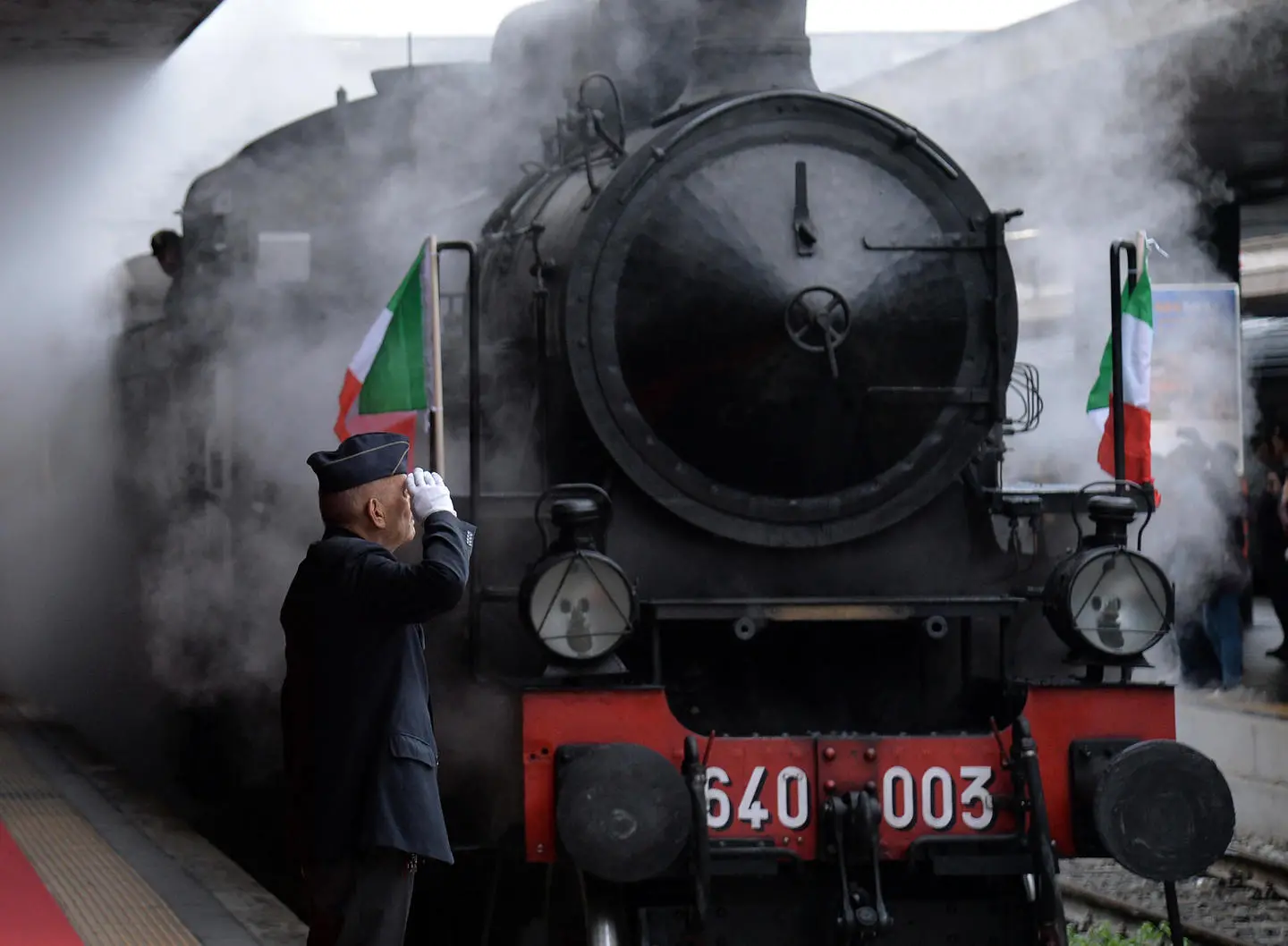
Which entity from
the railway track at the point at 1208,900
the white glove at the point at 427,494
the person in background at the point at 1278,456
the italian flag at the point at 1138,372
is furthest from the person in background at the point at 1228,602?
the white glove at the point at 427,494

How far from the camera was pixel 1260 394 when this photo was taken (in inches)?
423

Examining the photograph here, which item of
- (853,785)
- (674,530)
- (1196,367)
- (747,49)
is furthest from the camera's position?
(1196,367)

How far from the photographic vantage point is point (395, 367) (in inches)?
184

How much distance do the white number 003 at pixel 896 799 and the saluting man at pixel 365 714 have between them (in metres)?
1.07

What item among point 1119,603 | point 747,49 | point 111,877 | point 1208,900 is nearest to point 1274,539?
point 1208,900

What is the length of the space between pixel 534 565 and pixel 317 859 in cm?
120

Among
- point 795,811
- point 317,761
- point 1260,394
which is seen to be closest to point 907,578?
point 795,811

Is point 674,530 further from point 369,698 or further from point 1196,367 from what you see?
point 1196,367

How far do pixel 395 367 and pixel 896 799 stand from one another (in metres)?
1.82

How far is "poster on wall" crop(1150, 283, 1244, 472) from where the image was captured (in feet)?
25.2

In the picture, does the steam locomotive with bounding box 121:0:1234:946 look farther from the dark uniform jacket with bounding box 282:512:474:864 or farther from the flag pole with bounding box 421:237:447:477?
the dark uniform jacket with bounding box 282:512:474:864

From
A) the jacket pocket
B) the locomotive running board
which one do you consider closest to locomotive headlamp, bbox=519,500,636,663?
the locomotive running board

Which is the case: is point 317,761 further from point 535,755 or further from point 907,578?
point 907,578

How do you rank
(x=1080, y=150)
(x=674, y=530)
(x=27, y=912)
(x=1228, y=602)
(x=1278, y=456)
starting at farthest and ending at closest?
(x=1278, y=456) < (x=1228, y=602) < (x=1080, y=150) < (x=27, y=912) < (x=674, y=530)
